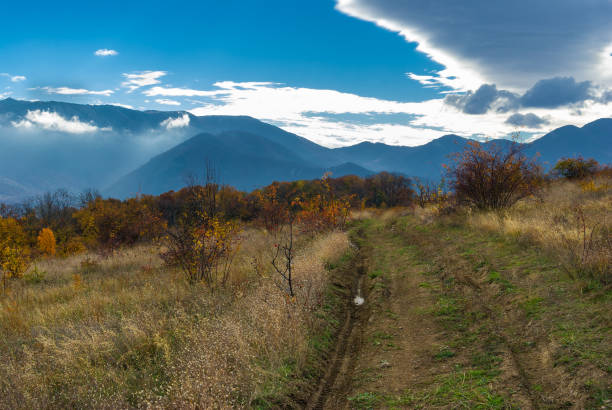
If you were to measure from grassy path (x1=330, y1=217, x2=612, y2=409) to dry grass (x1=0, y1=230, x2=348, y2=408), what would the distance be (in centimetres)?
131

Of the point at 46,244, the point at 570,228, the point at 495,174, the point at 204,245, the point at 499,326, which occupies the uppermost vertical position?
the point at 495,174

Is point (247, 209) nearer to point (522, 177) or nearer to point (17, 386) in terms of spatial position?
point (522, 177)

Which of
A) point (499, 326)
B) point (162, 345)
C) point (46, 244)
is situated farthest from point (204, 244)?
point (46, 244)

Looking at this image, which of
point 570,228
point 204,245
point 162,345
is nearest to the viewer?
point 162,345

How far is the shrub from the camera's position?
25.0m

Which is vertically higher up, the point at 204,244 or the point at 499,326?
the point at 204,244

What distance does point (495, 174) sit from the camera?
1534cm

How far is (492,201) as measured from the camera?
51.3 feet

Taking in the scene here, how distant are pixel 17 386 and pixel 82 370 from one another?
0.83m

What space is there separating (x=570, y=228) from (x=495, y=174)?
661cm

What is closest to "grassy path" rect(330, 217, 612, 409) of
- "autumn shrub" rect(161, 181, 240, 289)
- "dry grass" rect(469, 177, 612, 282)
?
"dry grass" rect(469, 177, 612, 282)

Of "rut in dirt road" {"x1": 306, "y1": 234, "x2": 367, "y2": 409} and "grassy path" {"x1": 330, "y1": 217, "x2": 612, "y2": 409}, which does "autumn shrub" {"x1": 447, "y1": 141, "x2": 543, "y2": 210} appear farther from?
"rut in dirt road" {"x1": 306, "y1": 234, "x2": 367, "y2": 409}

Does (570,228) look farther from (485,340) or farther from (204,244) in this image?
(204,244)

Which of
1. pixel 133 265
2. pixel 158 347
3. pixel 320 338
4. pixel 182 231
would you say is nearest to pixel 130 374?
pixel 158 347
